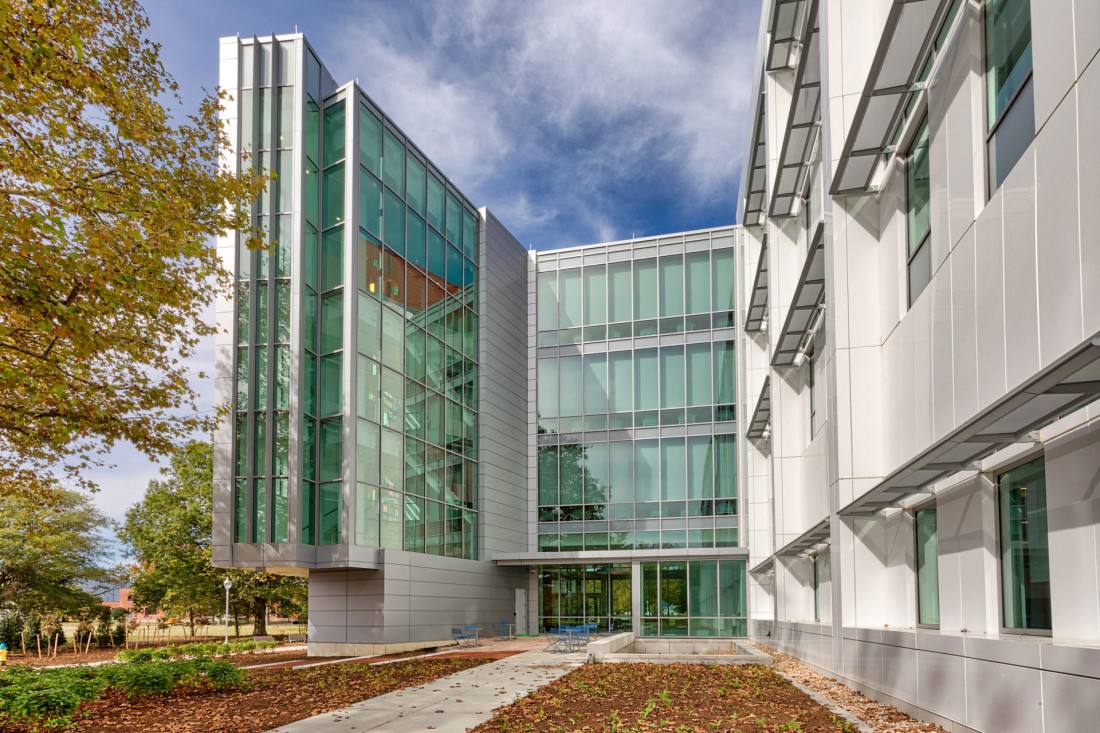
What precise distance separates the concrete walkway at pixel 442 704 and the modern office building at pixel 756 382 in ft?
18.2

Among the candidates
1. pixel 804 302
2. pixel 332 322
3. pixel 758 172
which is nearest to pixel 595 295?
pixel 758 172

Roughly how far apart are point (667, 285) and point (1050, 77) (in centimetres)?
3275

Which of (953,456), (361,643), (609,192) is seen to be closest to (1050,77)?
(953,456)

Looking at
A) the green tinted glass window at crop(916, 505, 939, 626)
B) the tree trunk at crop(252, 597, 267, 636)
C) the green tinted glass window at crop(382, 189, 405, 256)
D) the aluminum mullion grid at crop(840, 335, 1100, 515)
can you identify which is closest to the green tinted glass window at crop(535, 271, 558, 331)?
the green tinted glass window at crop(382, 189, 405, 256)

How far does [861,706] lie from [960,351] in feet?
17.7

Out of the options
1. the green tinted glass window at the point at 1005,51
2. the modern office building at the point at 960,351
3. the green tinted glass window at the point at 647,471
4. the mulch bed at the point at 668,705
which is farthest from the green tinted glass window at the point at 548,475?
the green tinted glass window at the point at 1005,51

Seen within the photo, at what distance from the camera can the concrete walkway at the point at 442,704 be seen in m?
10.9

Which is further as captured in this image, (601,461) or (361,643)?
(601,461)

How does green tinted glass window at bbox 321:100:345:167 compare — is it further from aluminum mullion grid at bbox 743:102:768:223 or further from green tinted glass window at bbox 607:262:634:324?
green tinted glass window at bbox 607:262:634:324

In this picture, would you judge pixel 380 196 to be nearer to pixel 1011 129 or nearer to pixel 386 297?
pixel 386 297

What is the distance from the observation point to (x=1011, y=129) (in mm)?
8188

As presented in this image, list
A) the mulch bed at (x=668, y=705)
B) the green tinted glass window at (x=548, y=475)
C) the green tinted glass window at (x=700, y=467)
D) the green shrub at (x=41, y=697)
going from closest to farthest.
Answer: the mulch bed at (x=668, y=705), the green shrub at (x=41, y=697), the green tinted glass window at (x=700, y=467), the green tinted glass window at (x=548, y=475)

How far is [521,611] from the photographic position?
126ft

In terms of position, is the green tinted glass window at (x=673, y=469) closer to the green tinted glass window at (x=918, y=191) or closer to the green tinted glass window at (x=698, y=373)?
the green tinted glass window at (x=698, y=373)
